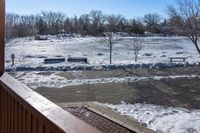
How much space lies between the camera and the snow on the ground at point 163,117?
750 cm

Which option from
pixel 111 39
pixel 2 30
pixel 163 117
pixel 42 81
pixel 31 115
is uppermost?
pixel 111 39

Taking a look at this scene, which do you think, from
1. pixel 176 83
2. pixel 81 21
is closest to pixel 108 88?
pixel 176 83

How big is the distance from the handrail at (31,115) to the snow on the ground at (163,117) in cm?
502

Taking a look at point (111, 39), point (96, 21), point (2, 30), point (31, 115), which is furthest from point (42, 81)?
point (96, 21)

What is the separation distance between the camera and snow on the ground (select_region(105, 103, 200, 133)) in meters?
7.50

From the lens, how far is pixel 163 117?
8477mm

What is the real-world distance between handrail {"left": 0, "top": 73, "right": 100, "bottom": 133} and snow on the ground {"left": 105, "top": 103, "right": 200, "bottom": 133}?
5.02m

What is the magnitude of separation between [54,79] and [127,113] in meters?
7.37

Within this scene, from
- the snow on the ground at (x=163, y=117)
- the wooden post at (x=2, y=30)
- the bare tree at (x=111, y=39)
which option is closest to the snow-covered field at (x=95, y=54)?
the bare tree at (x=111, y=39)

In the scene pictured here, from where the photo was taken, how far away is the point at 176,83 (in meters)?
14.4

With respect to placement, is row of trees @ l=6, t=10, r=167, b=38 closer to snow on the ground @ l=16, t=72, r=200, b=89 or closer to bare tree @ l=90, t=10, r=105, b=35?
bare tree @ l=90, t=10, r=105, b=35

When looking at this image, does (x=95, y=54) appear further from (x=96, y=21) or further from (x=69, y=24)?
(x=69, y=24)

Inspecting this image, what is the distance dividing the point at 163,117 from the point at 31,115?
6.91 meters

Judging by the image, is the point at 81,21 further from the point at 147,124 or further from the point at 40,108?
the point at 40,108
